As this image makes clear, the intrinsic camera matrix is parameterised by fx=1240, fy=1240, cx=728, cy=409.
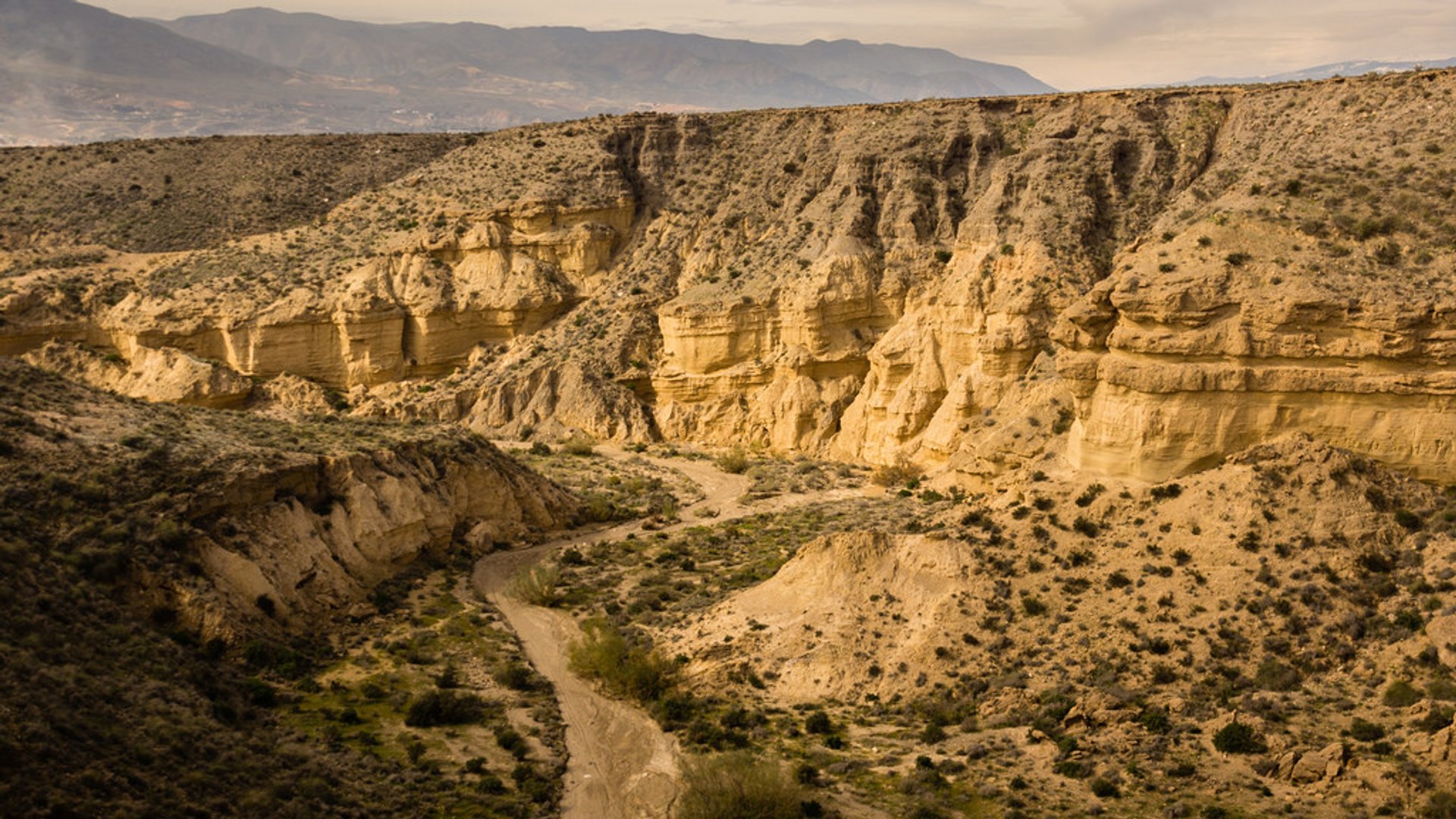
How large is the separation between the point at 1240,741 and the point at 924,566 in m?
9.86

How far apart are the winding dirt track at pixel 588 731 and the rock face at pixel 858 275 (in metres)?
14.7

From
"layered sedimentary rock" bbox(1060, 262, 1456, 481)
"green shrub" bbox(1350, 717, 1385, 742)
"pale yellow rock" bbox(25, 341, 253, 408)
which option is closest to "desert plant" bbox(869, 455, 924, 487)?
"layered sedimentary rock" bbox(1060, 262, 1456, 481)

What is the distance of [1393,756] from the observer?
985 inches

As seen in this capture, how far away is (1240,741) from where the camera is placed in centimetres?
2633

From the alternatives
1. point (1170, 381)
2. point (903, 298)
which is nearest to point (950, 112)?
point (903, 298)

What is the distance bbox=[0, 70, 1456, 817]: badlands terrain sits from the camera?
86.9ft

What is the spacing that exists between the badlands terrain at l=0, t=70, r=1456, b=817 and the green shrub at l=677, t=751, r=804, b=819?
0.09 metres

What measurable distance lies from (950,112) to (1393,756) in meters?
51.9

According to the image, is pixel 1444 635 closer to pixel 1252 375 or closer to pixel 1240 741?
pixel 1240 741

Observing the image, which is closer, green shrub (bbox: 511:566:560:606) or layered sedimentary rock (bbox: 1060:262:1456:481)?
layered sedimentary rock (bbox: 1060:262:1456:481)

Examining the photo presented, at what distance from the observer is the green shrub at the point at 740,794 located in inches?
1020

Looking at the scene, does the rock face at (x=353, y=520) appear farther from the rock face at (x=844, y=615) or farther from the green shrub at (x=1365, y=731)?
the green shrub at (x=1365, y=731)

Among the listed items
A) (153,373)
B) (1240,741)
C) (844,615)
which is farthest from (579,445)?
(1240,741)

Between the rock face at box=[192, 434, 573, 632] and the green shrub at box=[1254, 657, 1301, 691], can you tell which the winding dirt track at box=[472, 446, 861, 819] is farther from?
the green shrub at box=[1254, 657, 1301, 691]
